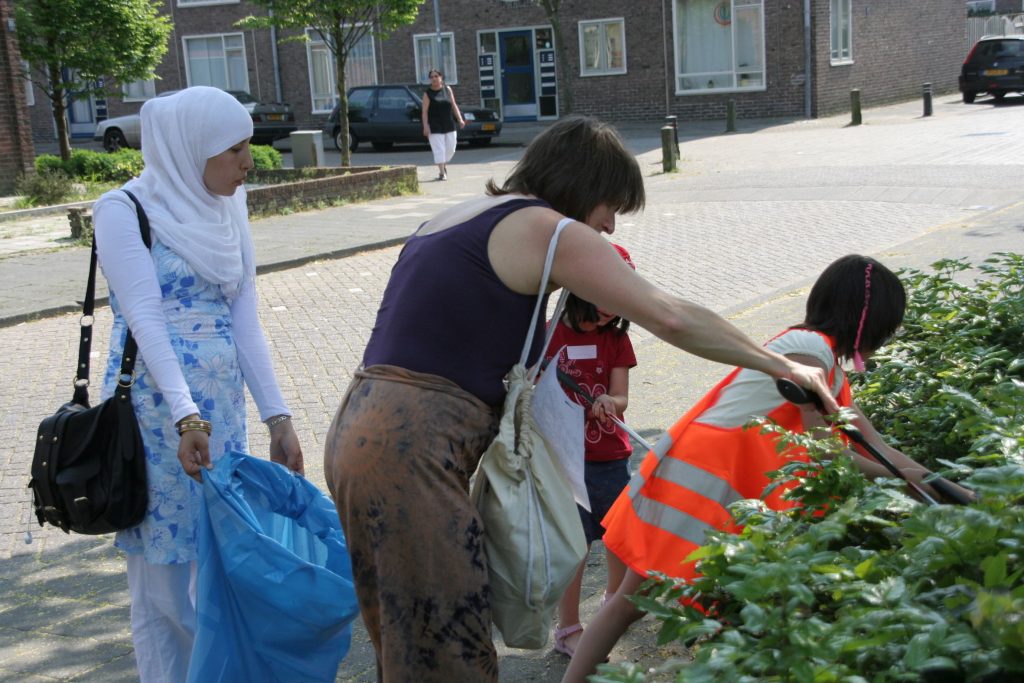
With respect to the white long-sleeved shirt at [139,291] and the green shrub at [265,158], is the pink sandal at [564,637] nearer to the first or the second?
the white long-sleeved shirt at [139,291]

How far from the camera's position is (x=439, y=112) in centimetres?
2070

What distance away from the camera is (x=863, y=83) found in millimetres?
33125

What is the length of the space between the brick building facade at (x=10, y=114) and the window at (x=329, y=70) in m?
16.5

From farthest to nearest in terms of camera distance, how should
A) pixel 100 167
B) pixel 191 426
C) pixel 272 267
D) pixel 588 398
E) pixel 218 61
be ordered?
pixel 218 61 < pixel 100 167 < pixel 272 267 < pixel 588 398 < pixel 191 426

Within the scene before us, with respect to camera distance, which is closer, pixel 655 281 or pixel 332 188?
pixel 655 281

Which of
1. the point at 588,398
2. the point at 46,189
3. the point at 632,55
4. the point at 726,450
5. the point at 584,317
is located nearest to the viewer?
the point at 726,450

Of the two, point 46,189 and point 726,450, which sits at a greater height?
point 46,189

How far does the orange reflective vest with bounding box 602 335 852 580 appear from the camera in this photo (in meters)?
2.95

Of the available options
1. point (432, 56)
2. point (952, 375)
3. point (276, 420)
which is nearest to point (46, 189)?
point (276, 420)

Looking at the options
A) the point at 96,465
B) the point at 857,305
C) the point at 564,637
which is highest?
the point at 857,305

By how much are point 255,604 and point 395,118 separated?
26305mm

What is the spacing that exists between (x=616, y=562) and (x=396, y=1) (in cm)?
1816

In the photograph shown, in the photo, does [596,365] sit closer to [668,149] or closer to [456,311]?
[456,311]

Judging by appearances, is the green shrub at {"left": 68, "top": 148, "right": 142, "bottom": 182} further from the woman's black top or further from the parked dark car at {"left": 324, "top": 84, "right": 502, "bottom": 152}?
the parked dark car at {"left": 324, "top": 84, "right": 502, "bottom": 152}
